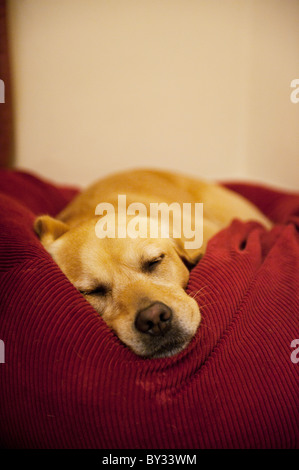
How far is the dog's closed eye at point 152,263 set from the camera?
1.52m

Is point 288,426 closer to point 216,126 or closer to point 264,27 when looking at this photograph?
point 216,126

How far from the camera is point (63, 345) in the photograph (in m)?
1.19

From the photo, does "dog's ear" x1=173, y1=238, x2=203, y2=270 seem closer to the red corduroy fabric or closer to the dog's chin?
the red corduroy fabric

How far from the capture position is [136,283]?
4.74ft

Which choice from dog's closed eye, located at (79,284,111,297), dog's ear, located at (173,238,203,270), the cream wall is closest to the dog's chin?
dog's closed eye, located at (79,284,111,297)

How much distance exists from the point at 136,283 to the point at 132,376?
0.38 m

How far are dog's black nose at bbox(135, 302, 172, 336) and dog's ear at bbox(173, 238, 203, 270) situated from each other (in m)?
0.43

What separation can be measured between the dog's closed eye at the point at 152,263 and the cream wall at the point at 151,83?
2.19 metres

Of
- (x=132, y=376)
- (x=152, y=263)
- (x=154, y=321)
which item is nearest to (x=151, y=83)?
(x=152, y=263)

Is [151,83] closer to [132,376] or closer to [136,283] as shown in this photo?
[136,283]

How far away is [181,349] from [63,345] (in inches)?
16.3

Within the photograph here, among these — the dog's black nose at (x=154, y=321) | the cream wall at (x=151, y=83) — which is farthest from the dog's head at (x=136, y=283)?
the cream wall at (x=151, y=83)

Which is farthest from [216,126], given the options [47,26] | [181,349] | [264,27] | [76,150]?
[181,349]

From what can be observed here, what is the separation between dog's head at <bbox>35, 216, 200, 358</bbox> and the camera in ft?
4.22
